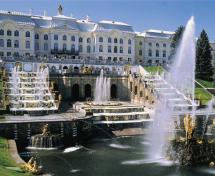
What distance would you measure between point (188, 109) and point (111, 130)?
42.2 feet

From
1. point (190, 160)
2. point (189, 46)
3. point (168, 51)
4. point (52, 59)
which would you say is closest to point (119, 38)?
point (168, 51)

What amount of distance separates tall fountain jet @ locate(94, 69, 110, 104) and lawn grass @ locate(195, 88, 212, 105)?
14.2 meters

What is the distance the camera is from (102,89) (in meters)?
63.3

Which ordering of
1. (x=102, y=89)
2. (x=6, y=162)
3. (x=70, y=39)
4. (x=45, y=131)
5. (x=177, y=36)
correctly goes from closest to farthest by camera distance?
(x=6, y=162) < (x=45, y=131) < (x=102, y=89) < (x=70, y=39) < (x=177, y=36)

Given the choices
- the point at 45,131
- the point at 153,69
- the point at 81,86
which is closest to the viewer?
the point at 45,131

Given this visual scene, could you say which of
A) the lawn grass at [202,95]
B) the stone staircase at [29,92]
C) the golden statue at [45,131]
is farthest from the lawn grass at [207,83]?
the golden statue at [45,131]

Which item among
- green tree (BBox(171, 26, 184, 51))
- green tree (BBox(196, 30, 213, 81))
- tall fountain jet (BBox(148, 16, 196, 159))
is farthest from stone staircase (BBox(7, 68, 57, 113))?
green tree (BBox(171, 26, 184, 51))

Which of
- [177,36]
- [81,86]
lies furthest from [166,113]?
[177,36]

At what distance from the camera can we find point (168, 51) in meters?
96.2

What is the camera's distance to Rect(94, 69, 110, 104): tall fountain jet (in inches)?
2447

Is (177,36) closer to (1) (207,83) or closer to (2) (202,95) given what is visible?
(1) (207,83)

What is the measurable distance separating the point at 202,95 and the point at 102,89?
15.9 m

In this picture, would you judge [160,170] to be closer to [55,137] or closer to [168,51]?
[55,137]

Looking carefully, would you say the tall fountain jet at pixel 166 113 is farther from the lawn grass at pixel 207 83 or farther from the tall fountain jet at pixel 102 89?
the lawn grass at pixel 207 83
